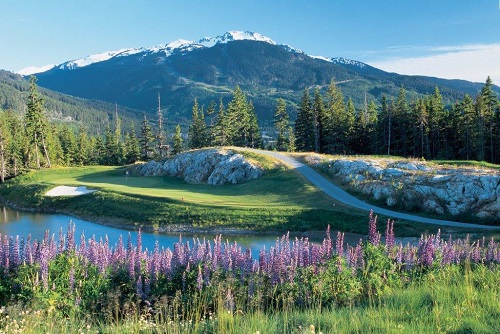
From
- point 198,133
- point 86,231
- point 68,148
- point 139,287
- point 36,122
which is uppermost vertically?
point 36,122

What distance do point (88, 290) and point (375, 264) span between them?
656 cm

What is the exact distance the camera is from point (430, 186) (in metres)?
39.4

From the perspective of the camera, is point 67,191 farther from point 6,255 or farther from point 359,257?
point 359,257

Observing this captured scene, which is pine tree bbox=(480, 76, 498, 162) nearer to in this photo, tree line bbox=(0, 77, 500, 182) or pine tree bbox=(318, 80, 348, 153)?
tree line bbox=(0, 77, 500, 182)

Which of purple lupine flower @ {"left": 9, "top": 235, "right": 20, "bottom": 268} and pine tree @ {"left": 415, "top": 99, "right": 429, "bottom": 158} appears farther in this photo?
pine tree @ {"left": 415, "top": 99, "right": 429, "bottom": 158}

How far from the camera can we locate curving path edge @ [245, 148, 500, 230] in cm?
3409

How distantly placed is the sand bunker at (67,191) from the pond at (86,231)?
184 inches

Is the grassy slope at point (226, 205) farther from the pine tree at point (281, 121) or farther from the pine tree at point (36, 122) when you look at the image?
the pine tree at point (281, 121)

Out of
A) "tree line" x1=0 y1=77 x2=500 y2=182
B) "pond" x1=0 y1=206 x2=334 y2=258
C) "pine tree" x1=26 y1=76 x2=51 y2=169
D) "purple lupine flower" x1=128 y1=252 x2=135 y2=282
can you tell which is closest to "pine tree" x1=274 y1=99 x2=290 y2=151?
"tree line" x1=0 y1=77 x2=500 y2=182

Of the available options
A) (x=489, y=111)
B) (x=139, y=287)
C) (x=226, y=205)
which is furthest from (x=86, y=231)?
(x=489, y=111)

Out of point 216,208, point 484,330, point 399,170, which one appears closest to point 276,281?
point 484,330

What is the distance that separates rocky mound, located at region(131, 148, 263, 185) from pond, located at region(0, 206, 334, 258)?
22.0m

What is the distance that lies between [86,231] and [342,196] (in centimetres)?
2666

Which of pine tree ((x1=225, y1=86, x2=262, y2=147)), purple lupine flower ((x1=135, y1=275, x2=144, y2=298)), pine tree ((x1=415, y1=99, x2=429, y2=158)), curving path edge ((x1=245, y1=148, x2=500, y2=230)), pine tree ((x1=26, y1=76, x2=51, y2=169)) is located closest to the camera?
purple lupine flower ((x1=135, y1=275, x2=144, y2=298))
